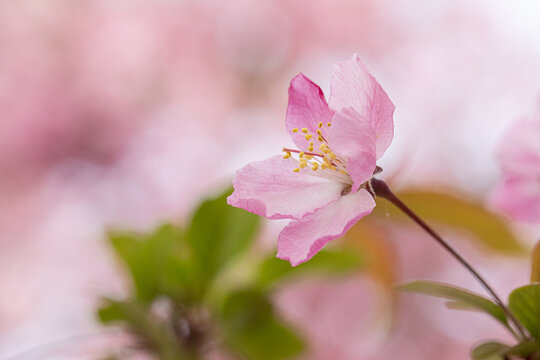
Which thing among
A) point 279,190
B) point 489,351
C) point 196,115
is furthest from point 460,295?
point 196,115

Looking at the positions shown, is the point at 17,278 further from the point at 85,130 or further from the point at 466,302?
the point at 466,302

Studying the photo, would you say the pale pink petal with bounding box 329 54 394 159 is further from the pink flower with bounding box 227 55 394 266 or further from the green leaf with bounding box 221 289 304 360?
the green leaf with bounding box 221 289 304 360

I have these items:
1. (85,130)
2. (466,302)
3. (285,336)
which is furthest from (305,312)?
(466,302)

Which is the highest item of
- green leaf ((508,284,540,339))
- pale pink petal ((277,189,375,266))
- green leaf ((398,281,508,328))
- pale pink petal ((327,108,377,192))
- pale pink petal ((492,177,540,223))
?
pale pink petal ((327,108,377,192))

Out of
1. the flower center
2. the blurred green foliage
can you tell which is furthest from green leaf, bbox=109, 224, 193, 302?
the flower center

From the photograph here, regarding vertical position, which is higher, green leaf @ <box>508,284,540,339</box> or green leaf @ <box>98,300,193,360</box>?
green leaf @ <box>98,300,193,360</box>

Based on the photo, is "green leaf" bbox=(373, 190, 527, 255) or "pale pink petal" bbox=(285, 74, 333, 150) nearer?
"pale pink petal" bbox=(285, 74, 333, 150)
